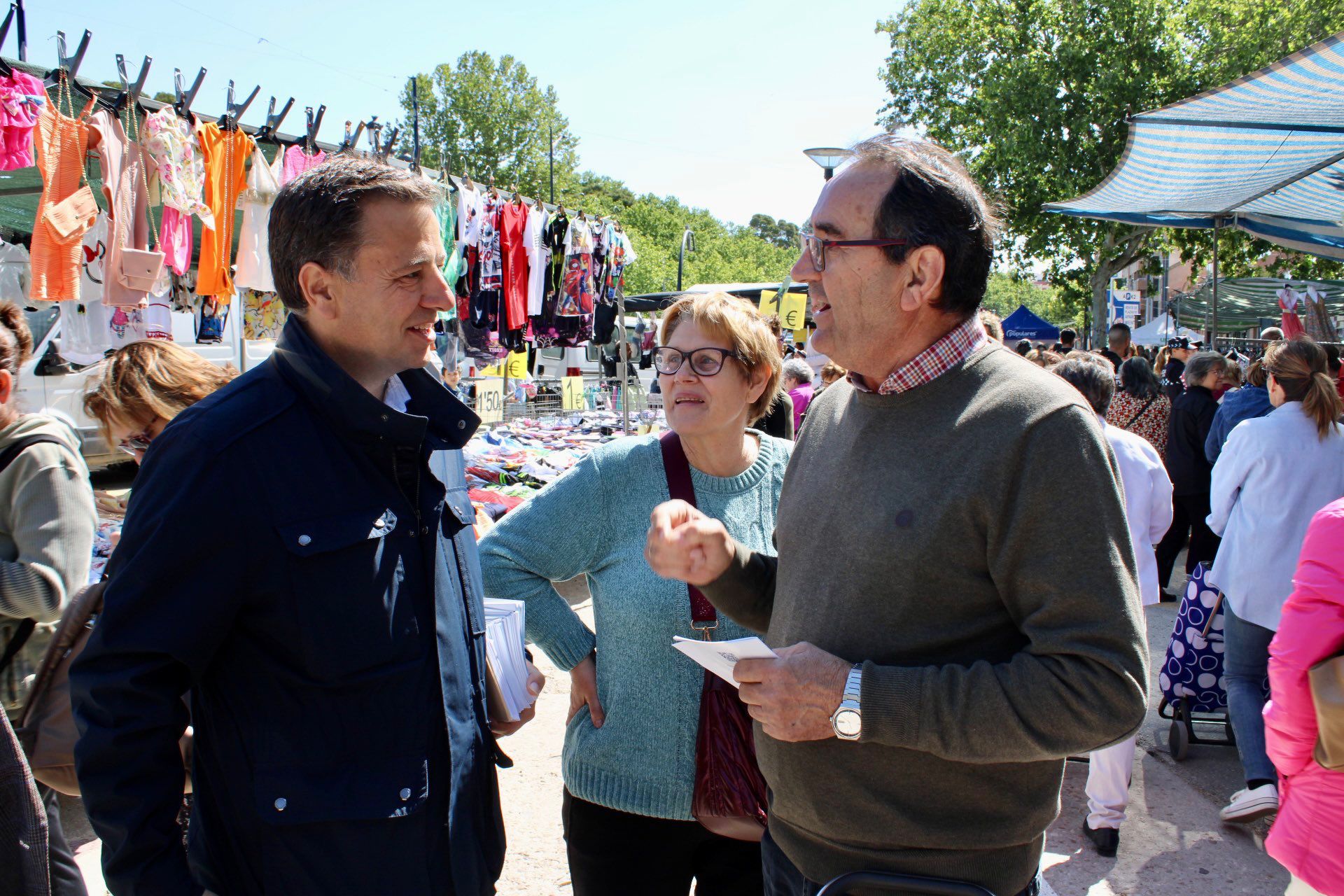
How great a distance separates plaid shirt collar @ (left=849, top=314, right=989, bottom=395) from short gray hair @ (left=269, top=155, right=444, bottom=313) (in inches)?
38.6

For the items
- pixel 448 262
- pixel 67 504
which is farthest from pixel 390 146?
pixel 67 504

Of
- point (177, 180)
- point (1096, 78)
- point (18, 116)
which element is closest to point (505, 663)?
point (18, 116)

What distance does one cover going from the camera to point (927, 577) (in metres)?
1.43

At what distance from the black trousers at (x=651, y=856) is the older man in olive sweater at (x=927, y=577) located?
45 cm

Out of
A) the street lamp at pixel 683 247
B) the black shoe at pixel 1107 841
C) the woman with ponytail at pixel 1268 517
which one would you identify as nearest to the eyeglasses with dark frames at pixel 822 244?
the black shoe at pixel 1107 841

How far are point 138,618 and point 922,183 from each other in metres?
1.49

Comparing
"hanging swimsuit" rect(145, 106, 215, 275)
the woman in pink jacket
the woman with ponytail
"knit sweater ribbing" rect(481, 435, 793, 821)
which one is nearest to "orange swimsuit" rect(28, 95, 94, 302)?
"hanging swimsuit" rect(145, 106, 215, 275)

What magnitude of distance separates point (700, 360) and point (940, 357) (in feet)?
3.23

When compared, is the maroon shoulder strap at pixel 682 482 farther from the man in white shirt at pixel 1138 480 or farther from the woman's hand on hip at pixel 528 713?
the man in white shirt at pixel 1138 480

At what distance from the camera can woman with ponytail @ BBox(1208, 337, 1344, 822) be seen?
389cm

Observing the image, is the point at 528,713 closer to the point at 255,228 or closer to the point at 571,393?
the point at 255,228

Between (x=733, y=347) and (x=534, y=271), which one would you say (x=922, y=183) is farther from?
(x=534, y=271)

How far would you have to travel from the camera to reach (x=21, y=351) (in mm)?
2713

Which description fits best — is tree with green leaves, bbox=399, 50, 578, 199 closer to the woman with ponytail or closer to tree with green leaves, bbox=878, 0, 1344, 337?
tree with green leaves, bbox=878, 0, 1344, 337
